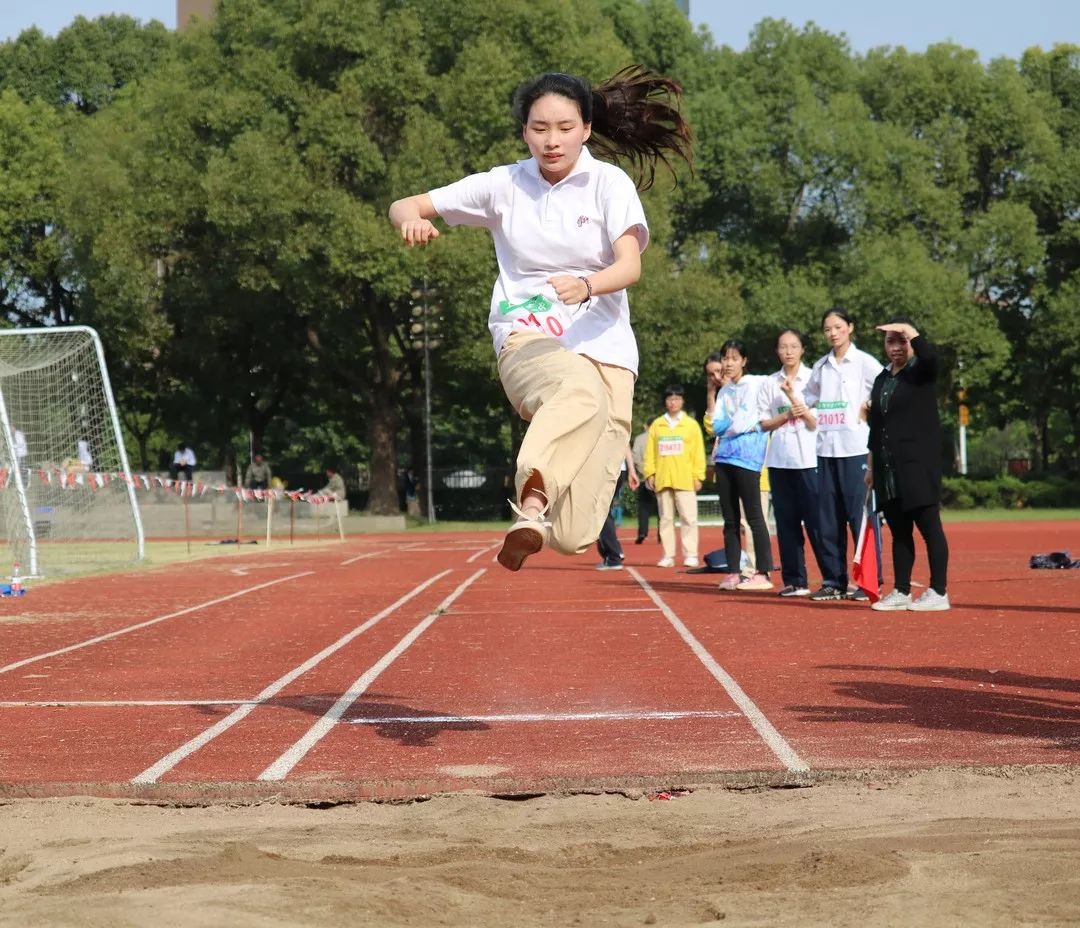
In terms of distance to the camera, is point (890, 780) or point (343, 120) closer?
point (890, 780)

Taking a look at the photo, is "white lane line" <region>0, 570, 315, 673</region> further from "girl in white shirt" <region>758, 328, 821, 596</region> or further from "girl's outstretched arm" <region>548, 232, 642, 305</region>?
"girl's outstretched arm" <region>548, 232, 642, 305</region>

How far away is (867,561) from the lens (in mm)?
12594

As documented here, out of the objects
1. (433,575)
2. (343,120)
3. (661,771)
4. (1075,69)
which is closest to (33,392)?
(433,575)

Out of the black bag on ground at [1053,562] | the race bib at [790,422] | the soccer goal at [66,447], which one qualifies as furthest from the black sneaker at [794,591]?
the soccer goal at [66,447]

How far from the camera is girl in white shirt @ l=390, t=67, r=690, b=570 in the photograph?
18.6 ft

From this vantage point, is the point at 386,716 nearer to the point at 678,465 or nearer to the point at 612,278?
the point at 612,278

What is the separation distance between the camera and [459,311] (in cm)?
3978

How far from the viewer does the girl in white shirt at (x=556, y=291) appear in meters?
5.67

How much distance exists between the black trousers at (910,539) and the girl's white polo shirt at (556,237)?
17.7ft

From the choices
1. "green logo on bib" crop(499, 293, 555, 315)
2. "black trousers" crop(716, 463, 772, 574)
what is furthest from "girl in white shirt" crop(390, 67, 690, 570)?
"black trousers" crop(716, 463, 772, 574)

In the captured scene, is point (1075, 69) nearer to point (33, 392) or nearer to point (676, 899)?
point (33, 392)

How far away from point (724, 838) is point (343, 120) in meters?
37.6

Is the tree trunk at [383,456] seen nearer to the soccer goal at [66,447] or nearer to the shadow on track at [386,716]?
the soccer goal at [66,447]

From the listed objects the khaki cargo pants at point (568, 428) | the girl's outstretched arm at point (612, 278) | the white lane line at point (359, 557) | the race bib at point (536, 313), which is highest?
the girl's outstretched arm at point (612, 278)
